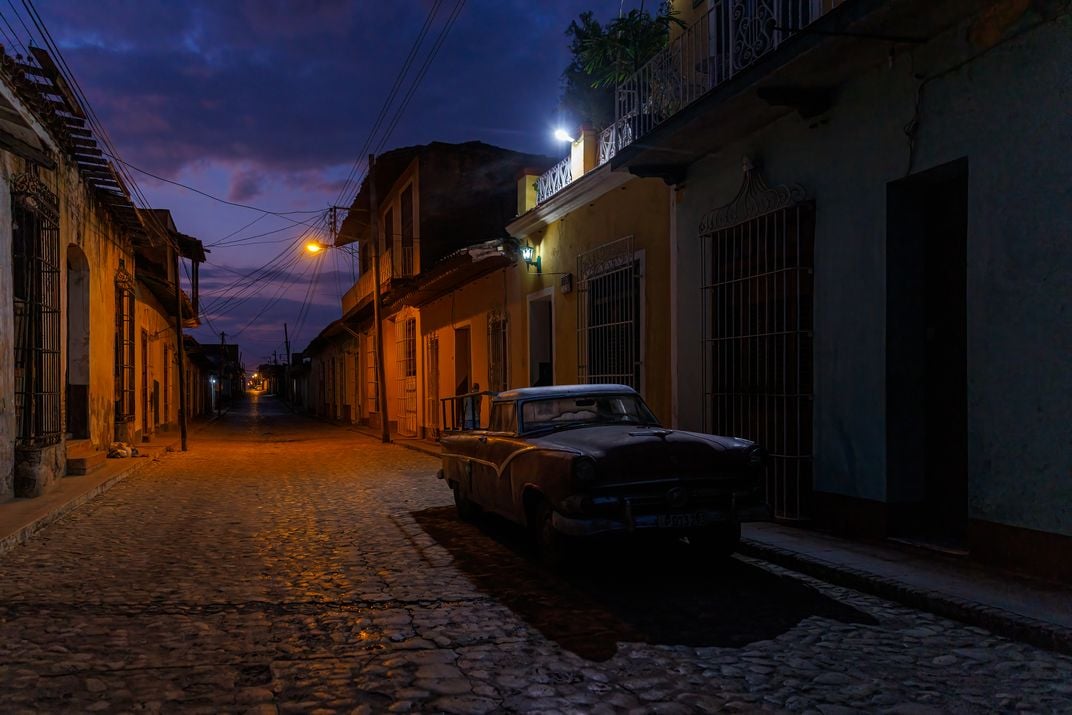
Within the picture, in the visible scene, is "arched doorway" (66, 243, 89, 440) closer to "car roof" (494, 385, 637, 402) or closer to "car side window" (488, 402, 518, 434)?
"car side window" (488, 402, 518, 434)

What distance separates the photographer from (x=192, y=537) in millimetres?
7648

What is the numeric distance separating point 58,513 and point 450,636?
620 centimetres

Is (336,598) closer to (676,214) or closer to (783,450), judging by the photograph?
(783,450)

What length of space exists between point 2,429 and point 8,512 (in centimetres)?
115

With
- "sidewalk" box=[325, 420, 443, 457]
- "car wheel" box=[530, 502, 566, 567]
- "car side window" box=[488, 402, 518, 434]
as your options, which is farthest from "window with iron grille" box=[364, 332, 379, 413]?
"car wheel" box=[530, 502, 566, 567]

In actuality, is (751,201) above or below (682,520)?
above

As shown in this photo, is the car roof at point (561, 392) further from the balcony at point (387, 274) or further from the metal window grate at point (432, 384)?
the balcony at point (387, 274)

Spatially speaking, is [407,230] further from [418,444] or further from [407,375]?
[418,444]

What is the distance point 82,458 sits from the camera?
472 inches

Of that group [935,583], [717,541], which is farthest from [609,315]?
[935,583]

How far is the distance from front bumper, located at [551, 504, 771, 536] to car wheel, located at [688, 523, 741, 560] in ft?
0.97

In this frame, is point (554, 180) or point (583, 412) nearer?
point (583, 412)

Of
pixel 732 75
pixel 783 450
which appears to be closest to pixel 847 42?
pixel 732 75

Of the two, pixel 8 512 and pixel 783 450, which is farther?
pixel 8 512
